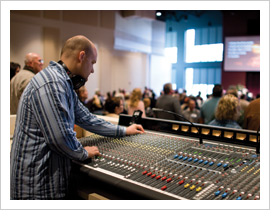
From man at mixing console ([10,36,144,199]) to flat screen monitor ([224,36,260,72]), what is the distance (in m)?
13.1

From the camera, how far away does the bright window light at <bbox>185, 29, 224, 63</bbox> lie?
1534cm

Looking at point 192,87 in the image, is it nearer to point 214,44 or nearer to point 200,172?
point 214,44

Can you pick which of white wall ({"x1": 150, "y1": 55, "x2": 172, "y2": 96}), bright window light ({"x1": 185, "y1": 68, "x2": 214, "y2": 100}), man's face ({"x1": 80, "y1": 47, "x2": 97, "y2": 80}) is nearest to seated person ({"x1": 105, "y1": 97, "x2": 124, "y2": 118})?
man's face ({"x1": 80, "y1": 47, "x2": 97, "y2": 80})

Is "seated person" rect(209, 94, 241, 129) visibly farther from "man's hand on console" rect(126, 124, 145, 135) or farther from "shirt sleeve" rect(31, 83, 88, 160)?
"shirt sleeve" rect(31, 83, 88, 160)

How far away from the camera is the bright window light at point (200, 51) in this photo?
50.3ft

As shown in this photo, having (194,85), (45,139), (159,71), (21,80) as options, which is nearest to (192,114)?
(21,80)

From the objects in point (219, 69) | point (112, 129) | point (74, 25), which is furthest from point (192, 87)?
point (112, 129)

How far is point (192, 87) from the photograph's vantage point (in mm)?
16719

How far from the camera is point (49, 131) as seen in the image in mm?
1377

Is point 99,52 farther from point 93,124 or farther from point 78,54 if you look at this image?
point 78,54

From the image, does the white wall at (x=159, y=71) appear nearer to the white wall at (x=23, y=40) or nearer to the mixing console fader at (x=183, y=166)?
the white wall at (x=23, y=40)

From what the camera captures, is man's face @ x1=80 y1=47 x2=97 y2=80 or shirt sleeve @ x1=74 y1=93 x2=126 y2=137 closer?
man's face @ x1=80 y1=47 x2=97 y2=80

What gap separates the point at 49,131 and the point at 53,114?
0.29 ft
